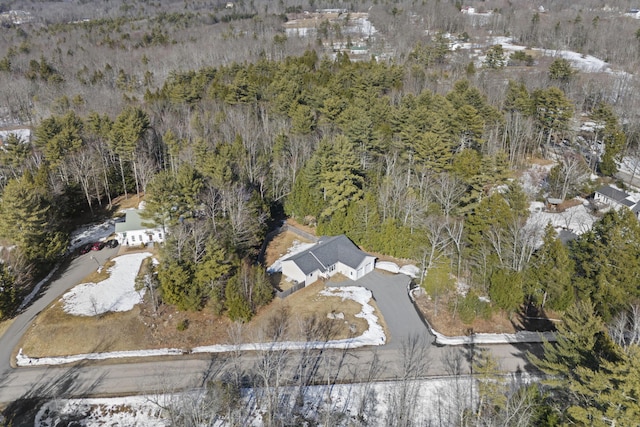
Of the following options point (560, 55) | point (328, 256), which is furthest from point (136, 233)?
point (560, 55)

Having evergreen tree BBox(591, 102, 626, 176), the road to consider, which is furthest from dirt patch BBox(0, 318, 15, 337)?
evergreen tree BBox(591, 102, 626, 176)

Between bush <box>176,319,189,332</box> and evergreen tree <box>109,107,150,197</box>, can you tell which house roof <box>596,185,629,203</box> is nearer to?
bush <box>176,319,189,332</box>

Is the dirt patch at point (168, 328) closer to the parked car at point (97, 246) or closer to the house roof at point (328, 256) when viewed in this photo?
the house roof at point (328, 256)

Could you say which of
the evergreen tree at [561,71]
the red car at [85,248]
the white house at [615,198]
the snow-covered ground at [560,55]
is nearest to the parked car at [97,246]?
the red car at [85,248]

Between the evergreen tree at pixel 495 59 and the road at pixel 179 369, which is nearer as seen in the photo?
the road at pixel 179 369

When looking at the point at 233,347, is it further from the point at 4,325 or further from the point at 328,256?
the point at 4,325

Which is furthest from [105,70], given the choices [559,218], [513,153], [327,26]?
[559,218]
